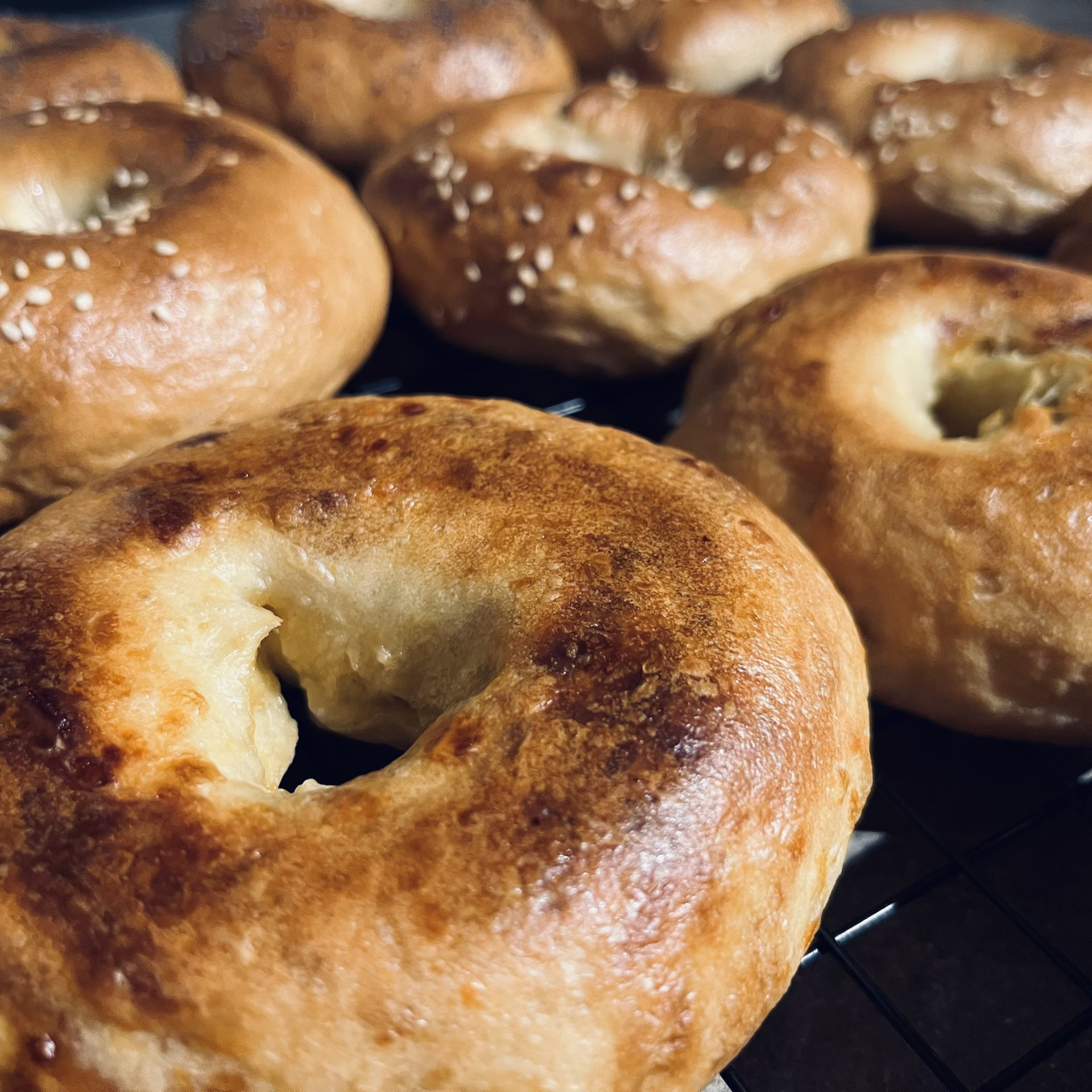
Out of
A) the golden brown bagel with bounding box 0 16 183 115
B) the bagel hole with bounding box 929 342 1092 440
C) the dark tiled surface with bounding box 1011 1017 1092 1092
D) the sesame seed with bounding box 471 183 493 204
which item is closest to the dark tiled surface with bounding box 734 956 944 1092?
the dark tiled surface with bounding box 1011 1017 1092 1092

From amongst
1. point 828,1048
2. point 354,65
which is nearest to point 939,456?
point 828,1048

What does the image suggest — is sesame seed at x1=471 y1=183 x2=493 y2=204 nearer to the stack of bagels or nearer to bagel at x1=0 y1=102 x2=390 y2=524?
the stack of bagels

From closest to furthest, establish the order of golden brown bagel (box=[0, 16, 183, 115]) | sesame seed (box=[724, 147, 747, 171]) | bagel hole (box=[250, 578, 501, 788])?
bagel hole (box=[250, 578, 501, 788]), sesame seed (box=[724, 147, 747, 171]), golden brown bagel (box=[0, 16, 183, 115])

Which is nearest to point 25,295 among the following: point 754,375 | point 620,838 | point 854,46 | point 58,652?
point 58,652

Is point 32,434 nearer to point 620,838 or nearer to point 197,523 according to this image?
point 197,523

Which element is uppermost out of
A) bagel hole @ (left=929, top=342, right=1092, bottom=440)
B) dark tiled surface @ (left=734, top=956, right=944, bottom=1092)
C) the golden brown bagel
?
the golden brown bagel

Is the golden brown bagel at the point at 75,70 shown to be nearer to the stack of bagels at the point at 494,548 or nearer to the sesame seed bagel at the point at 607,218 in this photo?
the stack of bagels at the point at 494,548
